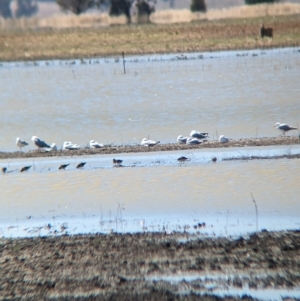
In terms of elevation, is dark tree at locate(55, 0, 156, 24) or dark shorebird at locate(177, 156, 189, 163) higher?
dark shorebird at locate(177, 156, 189, 163)

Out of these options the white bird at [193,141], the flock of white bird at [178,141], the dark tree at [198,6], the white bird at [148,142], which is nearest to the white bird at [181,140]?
the flock of white bird at [178,141]

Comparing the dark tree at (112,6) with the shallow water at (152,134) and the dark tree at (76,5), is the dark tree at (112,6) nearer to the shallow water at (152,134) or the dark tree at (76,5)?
the dark tree at (76,5)

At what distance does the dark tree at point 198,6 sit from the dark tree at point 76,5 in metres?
5.20

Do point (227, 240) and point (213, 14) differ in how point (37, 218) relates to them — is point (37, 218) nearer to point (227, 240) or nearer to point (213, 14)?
point (227, 240)

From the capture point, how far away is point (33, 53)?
30984 mm

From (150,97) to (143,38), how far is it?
1177cm

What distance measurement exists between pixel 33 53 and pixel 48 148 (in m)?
18.3

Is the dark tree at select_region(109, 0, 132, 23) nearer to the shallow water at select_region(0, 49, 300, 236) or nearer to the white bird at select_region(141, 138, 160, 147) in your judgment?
the shallow water at select_region(0, 49, 300, 236)

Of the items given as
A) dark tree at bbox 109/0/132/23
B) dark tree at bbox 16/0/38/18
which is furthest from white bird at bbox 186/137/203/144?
dark tree at bbox 16/0/38/18

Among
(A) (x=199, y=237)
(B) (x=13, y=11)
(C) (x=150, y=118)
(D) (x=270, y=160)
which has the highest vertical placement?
(A) (x=199, y=237)

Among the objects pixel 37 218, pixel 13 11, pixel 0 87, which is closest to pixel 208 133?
pixel 37 218

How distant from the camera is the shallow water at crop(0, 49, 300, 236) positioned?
8672 mm

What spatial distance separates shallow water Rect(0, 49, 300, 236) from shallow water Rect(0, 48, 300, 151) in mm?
36

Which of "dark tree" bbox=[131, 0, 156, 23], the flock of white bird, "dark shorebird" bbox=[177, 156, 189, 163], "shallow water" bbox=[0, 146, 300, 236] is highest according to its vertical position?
"shallow water" bbox=[0, 146, 300, 236]
